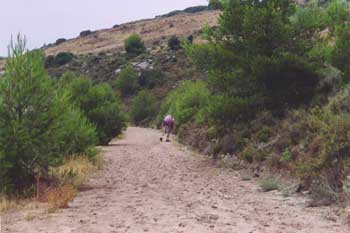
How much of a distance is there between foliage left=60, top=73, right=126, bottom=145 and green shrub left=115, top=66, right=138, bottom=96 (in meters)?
42.2

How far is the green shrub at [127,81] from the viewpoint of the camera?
80812 mm

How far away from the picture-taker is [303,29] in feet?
74.0

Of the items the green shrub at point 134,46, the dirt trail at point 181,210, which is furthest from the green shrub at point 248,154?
the green shrub at point 134,46

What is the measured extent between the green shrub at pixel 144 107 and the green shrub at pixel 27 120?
187 ft

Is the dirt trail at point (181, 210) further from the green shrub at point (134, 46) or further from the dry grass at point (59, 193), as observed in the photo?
the green shrub at point (134, 46)

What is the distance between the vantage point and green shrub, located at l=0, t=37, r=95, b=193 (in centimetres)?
1423

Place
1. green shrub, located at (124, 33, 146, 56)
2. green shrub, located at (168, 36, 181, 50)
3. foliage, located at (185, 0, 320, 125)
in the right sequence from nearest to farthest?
foliage, located at (185, 0, 320, 125)
green shrub, located at (168, 36, 181, 50)
green shrub, located at (124, 33, 146, 56)

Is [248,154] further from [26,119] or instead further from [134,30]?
[134,30]

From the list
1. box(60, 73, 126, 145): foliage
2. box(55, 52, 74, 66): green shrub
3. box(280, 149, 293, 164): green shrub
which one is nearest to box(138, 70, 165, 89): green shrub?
box(55, 52, 74, 66): green shrub

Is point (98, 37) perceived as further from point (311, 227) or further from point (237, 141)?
point (311, 227)

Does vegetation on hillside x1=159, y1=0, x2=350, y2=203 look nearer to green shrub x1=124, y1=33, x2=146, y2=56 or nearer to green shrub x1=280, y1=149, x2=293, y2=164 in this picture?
green shrub x1=280, y1=149, x2=293, y2=164

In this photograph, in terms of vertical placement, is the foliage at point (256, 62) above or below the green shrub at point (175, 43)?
below

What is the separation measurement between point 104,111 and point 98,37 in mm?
108713

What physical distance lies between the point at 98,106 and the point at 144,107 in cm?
3851
